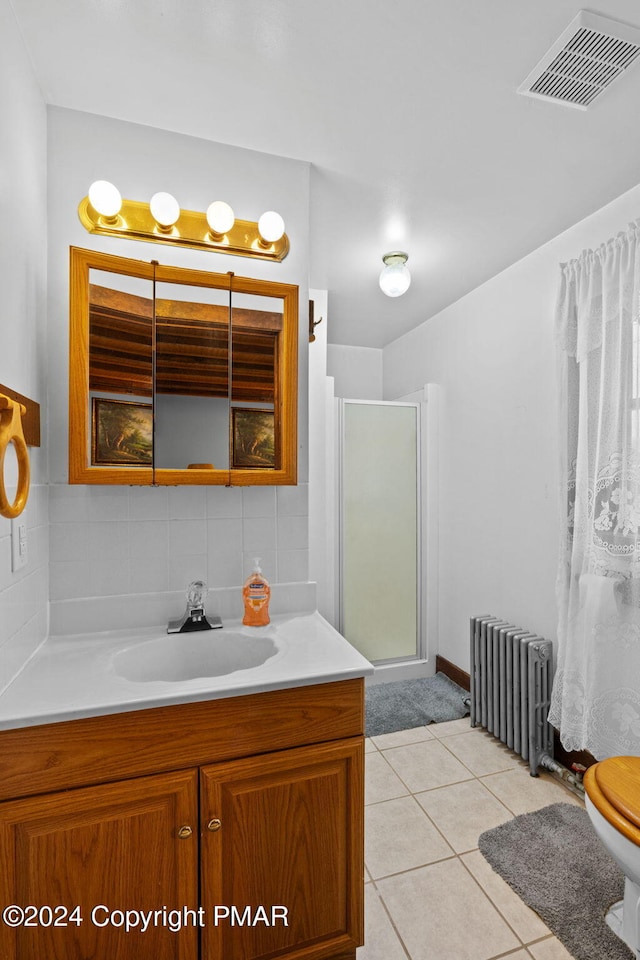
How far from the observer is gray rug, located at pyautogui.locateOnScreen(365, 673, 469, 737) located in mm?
2609

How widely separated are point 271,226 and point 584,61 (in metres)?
0.95

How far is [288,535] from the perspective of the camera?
1.74 meters

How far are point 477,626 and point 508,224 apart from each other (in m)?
1.99

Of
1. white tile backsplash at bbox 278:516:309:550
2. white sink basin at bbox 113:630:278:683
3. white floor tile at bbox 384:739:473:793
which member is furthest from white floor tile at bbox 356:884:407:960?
white tile backsplash at bbox 278:516:309:550

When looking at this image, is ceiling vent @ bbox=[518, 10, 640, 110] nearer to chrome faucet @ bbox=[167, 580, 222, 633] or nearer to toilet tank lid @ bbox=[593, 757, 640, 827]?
chrome faucet @ bbox=[167, 580, 222, 633]

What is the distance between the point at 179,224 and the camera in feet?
5.08

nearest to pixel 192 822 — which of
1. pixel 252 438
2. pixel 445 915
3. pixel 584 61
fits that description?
pixel 445 915

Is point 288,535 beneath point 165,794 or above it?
above

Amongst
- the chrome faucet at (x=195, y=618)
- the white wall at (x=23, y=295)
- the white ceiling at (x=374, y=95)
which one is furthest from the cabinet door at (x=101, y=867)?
the white ceiling at (x=374, y=95)

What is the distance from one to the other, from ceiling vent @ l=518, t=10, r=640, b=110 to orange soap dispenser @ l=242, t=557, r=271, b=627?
166 centimetres

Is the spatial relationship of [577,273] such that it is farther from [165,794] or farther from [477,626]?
[165,794]

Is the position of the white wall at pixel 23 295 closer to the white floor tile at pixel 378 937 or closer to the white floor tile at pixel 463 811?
the white floor tile at pixel 378 937

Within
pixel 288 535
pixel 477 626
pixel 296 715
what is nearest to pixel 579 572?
pixel 477 626

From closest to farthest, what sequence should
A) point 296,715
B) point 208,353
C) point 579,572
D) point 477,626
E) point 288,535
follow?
point 296,715, point 208,353, point 288,535, point 579,572, point 477,626
